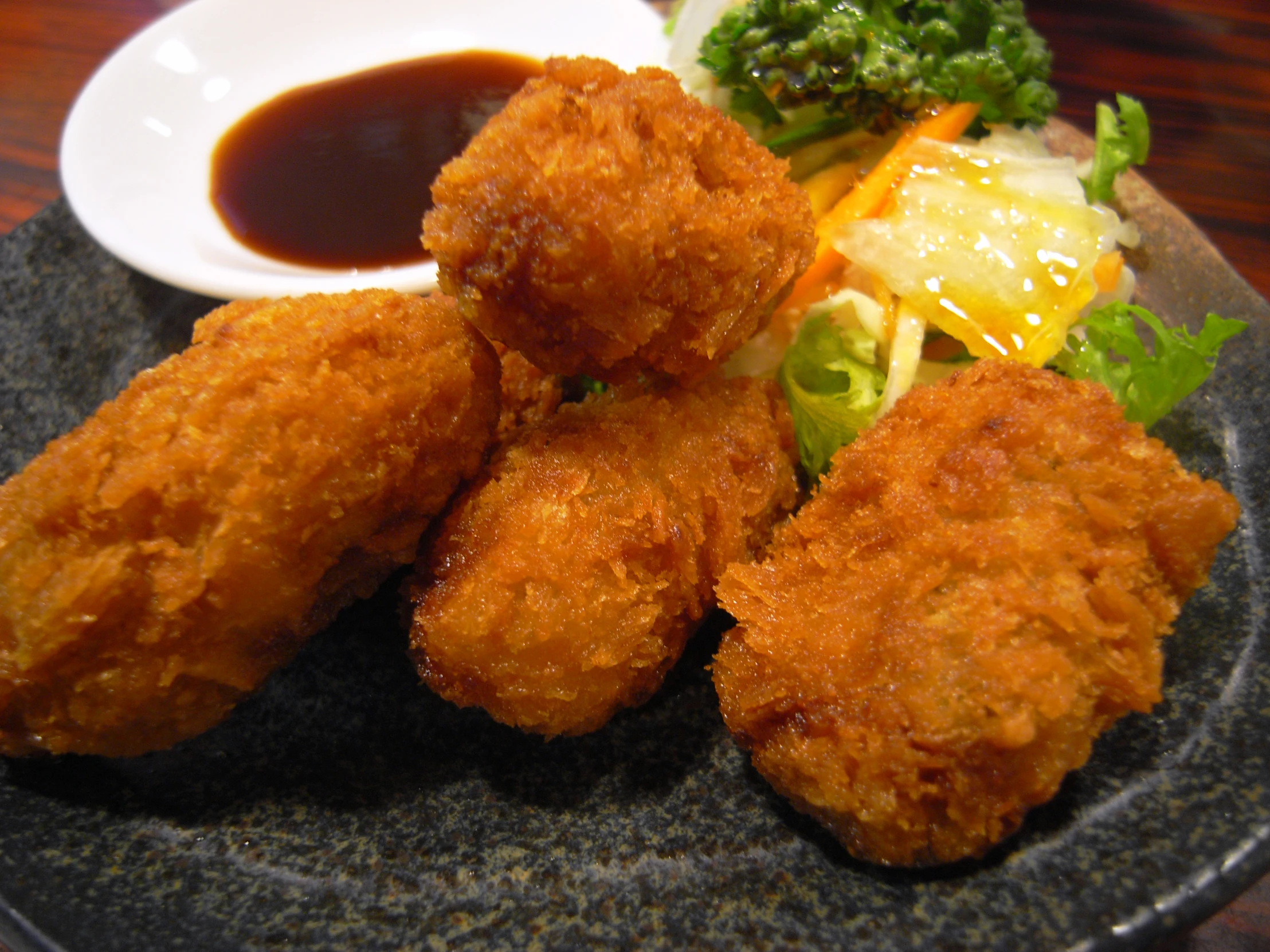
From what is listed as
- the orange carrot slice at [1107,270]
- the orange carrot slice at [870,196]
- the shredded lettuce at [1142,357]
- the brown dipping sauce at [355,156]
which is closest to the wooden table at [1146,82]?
the brown dipping sauce at [355,156]

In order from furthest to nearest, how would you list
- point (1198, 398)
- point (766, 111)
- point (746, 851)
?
point (766, 111), point (1198, 398), point (746, 851)

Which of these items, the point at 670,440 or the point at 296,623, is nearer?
the point at 296,623

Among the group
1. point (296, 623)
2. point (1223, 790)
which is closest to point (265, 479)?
point (296, 623)

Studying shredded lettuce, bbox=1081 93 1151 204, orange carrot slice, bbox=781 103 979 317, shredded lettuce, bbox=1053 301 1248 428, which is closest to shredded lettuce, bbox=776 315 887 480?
orange carrot slice, bbox=781 103 979 317

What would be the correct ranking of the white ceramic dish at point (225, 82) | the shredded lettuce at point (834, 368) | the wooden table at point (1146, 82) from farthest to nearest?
the wooden table at point (1146, 82) < the white ceramic dish at point (225, 82) < the shredded lettuce at point (834, 368)

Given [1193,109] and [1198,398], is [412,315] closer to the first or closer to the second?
[1198,398]

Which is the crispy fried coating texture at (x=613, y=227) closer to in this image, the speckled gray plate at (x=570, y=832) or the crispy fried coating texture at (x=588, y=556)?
the crispy fried coating texture at (x=588, y=556)
